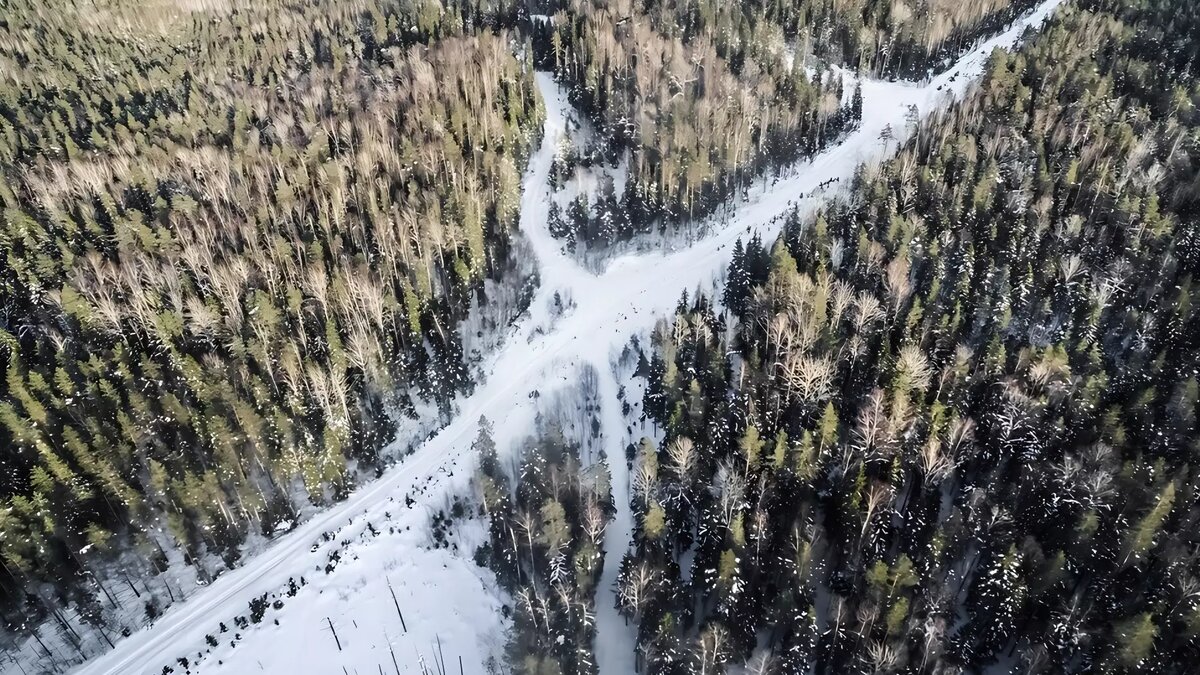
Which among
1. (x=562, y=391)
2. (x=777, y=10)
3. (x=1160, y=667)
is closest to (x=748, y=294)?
(x=562, y=391)

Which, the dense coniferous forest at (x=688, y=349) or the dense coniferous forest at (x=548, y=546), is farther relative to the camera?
the dense coniferous forest at (x=548, y=546)

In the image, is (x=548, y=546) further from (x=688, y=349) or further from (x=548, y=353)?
(x=548, y=353)

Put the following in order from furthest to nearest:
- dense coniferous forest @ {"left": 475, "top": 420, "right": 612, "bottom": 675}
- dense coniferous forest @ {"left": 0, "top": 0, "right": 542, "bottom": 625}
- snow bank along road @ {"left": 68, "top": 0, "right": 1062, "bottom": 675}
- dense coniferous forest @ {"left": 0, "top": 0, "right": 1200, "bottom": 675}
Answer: dense coniferous forest @ {"left": 0, "top": 0, "right": 542, "bottom": 625} < snow bank along road @ {"left": 68, "top": 0, "right": 1062, "bottom": 675} < dense coniferous forest @ {"left": 475, "top": 420, "right": 612, "bottom": 675} < dense coniferous forest @ {"left": 0, "top": 0, "right": 1200, "bottom": 675}

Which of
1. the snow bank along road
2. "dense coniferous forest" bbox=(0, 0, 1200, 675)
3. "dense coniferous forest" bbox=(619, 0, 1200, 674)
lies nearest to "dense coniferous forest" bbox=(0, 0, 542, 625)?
"dense coniferous forest" bbox=(0, 0, 1200, 675)

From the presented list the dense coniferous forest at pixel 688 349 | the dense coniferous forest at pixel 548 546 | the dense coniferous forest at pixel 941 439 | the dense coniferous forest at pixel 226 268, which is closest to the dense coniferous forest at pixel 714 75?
the dense coniferous forest at pixel 688 349

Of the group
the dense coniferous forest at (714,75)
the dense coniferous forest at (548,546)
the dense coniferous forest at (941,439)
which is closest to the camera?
the dense coniferous forest at (941,439)

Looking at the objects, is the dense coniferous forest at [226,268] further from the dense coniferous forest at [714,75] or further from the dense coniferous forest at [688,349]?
the dense coniferous forest at [714,75]

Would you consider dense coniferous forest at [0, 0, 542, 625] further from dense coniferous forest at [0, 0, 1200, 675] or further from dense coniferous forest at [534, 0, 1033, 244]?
dense coniferous forest at [534, 0, 1033, 244]
